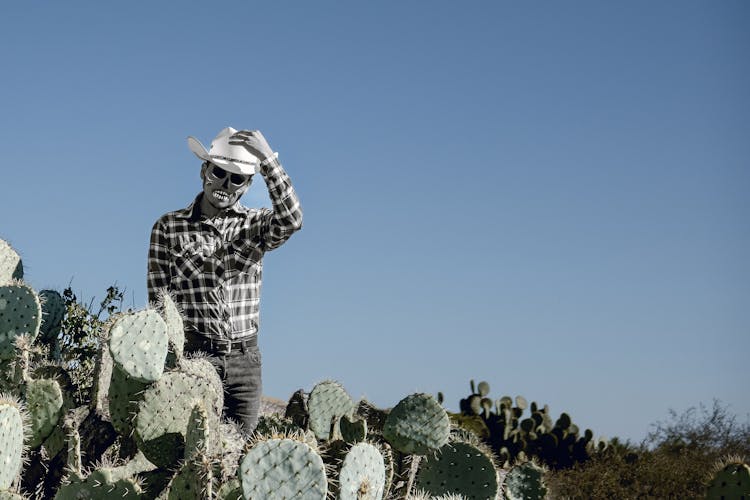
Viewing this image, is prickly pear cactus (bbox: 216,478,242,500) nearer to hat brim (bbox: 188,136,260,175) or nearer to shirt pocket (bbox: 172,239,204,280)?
shirt pocket (bbox: 172,239,204,280)

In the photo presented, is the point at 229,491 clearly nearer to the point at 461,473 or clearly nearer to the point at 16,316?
the point at 461,473

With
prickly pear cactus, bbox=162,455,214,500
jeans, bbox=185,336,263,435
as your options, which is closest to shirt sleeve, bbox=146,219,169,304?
jeans, bbox=185,336,263,435

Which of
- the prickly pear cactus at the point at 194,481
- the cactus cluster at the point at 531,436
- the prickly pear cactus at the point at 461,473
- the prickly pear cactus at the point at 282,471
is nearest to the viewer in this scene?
the prickly pear cactus at the point at 282,471

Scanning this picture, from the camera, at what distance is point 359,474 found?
12.7ft

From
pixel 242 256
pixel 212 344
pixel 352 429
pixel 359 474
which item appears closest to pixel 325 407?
pixel 352 429

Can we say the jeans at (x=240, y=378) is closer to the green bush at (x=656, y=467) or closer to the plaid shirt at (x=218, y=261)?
the plaid shirt at (x=218, y=261)

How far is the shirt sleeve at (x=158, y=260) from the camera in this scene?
5.48 meters

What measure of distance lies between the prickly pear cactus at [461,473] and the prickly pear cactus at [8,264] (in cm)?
323

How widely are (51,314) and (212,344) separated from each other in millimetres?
1635

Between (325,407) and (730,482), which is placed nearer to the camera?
(730,482)

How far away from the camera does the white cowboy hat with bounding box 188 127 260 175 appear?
534 centimetres

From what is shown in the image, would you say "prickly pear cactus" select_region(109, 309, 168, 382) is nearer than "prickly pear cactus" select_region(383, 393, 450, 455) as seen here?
Yes

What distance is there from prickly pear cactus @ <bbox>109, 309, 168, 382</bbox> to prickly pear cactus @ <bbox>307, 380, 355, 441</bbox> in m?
1.11

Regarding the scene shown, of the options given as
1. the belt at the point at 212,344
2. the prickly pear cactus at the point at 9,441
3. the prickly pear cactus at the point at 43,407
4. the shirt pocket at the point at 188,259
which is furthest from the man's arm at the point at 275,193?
the prickly pear cactus at the point at 9,441
